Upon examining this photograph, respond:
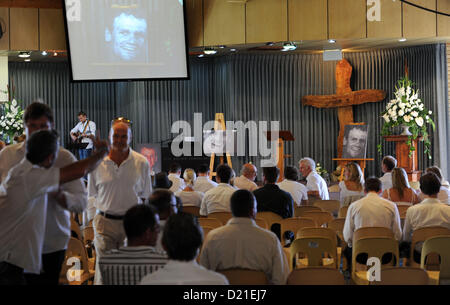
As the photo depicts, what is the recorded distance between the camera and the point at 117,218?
4781mm

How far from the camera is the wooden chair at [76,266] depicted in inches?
196

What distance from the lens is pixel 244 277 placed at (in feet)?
11.6

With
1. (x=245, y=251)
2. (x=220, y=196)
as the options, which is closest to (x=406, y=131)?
(x=220, y=196)

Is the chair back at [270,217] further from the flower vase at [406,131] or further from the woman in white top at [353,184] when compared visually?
the flower vase at [406,131]

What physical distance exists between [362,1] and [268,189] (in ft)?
24.4

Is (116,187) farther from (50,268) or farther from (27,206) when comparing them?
(27,206)

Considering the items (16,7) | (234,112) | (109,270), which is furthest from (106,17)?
(109,270)

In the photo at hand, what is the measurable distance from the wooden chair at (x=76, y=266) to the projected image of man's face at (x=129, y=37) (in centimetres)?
775

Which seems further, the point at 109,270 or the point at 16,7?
the point at 16,7

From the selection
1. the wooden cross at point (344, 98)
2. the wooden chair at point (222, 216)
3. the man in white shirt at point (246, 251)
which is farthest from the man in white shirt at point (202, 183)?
the wooden cross at point (344, 98)

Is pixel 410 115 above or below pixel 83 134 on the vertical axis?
above

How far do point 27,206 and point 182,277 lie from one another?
3.25ft
